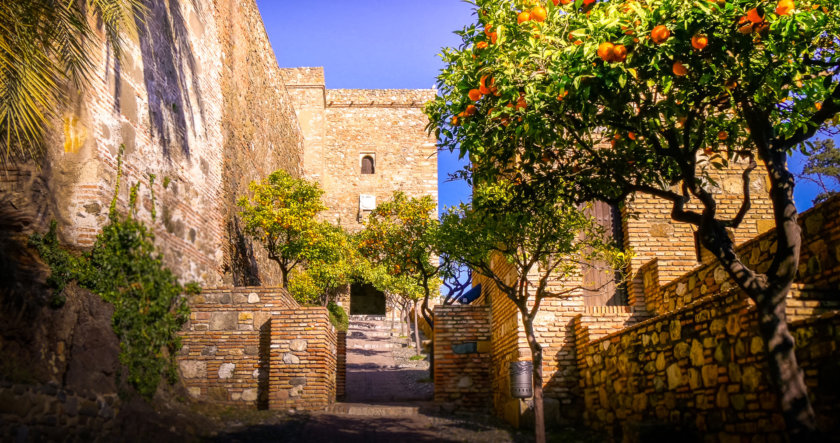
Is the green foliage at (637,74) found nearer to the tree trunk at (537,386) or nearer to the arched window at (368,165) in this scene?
the tree trunk at (537,386)

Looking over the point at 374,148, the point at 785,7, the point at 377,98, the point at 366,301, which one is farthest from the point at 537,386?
the point at 366,301

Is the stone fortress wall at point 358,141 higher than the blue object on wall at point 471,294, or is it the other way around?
the stone fortress wall at point 358,141

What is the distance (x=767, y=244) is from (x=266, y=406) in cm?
678

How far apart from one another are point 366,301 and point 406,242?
58.4 feet

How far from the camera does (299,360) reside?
915cm

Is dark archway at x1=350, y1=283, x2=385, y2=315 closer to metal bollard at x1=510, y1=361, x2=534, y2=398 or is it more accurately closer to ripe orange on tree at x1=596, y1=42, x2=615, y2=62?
metal bollard at x1=510, y1=361, x2=534, y2=398

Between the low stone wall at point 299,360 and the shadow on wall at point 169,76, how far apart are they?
3597mm

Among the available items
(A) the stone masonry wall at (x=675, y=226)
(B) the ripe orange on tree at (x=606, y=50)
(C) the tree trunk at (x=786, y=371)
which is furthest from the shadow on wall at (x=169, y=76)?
(C) the tree trunk at (x=786, y=371)

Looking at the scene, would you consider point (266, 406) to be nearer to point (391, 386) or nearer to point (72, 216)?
point (72, 216)

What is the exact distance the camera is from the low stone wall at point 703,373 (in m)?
4.29

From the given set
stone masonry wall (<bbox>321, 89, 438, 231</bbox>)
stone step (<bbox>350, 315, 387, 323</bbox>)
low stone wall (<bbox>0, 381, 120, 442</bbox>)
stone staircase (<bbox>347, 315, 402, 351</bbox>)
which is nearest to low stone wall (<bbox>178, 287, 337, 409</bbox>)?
low stone wall (<bbox>0, 381, 120, 442</bbox>)

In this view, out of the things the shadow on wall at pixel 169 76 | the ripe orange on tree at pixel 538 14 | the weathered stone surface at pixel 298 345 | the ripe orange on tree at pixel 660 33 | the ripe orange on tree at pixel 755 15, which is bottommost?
the weathered stone surface at pixel 298 345

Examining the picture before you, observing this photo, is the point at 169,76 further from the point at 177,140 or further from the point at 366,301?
the point at 366,301

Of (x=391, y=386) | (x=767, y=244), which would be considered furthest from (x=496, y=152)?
(x=391, y=386)
